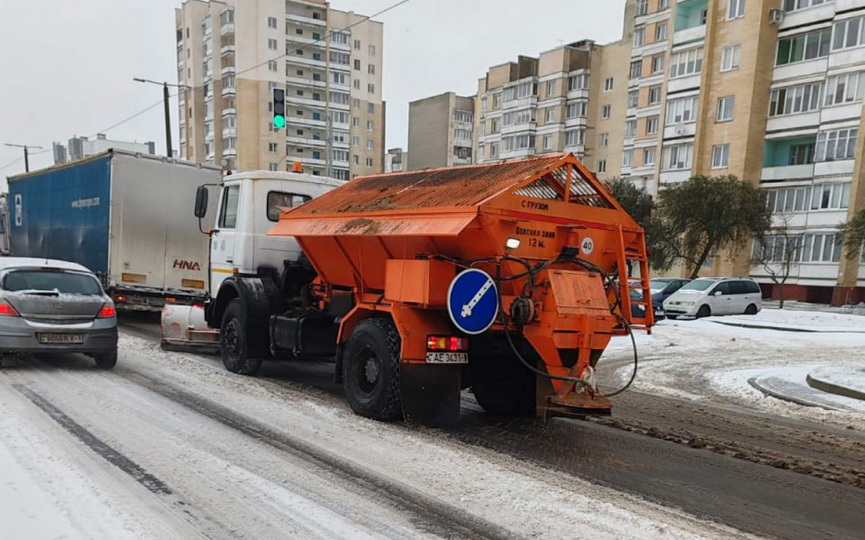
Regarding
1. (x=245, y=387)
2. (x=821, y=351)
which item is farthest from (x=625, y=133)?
(x=245, y=387)

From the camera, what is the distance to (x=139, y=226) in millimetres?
13711

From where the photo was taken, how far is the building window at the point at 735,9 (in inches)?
1639

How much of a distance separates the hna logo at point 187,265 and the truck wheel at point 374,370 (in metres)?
8.72

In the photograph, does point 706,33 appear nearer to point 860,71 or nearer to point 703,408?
point 860,71

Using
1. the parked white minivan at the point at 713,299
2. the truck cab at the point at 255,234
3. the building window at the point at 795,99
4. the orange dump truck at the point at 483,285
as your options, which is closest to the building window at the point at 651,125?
the building window at the point at 795,99

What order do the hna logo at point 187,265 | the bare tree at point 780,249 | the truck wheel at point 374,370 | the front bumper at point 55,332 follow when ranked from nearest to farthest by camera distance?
the truck wheel at point 374,370, the front bumper at point 55,332, the hna logo at point 187,265, the bare tree at point 780,249

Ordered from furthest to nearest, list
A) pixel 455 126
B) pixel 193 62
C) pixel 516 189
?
pixel 455 126
pixel 193 62
pixel 516 189

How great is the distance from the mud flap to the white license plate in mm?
77

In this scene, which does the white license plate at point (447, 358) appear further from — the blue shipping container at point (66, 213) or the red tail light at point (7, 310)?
the blue shipping container at point (66, 213)

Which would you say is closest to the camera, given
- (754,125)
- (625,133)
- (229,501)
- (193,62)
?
(229,501)

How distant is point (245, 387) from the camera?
26.1 feet

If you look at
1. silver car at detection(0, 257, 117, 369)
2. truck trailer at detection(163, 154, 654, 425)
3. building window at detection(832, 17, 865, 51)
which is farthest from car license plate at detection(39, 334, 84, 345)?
building window at detection(832, 17, 865, 51)

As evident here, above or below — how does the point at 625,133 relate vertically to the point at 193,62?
below

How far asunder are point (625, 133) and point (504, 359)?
56.6m
